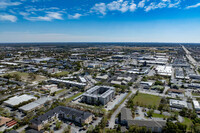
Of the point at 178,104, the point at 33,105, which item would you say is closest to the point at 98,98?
the point at 33,105

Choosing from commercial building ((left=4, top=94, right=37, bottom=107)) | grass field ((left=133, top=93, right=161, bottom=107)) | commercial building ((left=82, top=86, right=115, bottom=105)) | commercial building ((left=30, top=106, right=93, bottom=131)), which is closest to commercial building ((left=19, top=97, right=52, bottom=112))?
commercial building ((left=4, top=94, right=37, bottom=107))

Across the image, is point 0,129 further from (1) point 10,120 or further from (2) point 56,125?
(2) point 56,125

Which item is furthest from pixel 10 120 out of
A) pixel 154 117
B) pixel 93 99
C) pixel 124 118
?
pixel 154 117

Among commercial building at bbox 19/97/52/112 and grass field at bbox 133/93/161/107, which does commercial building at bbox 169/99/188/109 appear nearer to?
grass field at bbox 133/93/161/107

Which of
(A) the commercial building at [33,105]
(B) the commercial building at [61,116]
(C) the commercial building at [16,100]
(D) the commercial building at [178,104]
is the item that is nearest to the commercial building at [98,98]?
(B) the commercial building at [61,116]

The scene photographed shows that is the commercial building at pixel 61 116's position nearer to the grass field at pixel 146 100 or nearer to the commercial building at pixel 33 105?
the commercial building at pixel 33 105

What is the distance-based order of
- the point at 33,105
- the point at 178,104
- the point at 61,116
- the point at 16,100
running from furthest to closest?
the point at 16,100, the point at 178,104, the point at 33,105, the point at 61,116

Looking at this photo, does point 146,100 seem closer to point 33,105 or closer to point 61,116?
point 61,116
